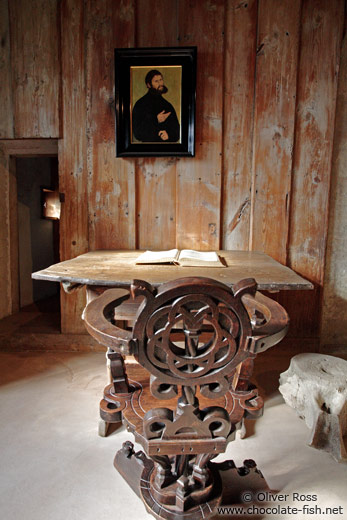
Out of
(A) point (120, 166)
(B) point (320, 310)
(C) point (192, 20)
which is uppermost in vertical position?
(C) point (192, 20)

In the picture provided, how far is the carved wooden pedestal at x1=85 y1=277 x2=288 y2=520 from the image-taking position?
82 centimetres

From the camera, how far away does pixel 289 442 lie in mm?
1923

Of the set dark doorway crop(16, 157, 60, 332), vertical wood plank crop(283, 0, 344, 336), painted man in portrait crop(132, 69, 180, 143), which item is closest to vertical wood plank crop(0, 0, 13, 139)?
dark doorway crop(16, 157, 60, 332)

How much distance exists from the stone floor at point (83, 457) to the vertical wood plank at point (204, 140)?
1364mm

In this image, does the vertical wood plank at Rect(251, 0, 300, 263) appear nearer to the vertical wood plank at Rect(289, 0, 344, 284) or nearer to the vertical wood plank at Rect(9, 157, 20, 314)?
the vertical wood plank at Rect(289, 0, 344, 284)

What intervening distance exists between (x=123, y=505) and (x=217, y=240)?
→ 2033 mm

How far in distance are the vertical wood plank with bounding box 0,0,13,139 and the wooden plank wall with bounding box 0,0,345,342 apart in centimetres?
1

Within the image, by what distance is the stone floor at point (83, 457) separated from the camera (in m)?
1.46

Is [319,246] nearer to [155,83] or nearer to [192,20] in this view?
[155,83]

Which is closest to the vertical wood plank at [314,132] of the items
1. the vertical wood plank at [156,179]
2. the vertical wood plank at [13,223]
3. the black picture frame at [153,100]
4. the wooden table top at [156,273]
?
the wooden table top at [156,273]

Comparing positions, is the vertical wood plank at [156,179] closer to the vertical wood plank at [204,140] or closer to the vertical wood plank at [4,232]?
→ the vertical wood plank at [204,140]

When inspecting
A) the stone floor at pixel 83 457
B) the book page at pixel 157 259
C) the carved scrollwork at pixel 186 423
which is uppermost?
the book page at pixel 157 259

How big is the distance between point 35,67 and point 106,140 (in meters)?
0.89

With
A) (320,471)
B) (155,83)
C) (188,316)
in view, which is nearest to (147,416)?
(188,316)
